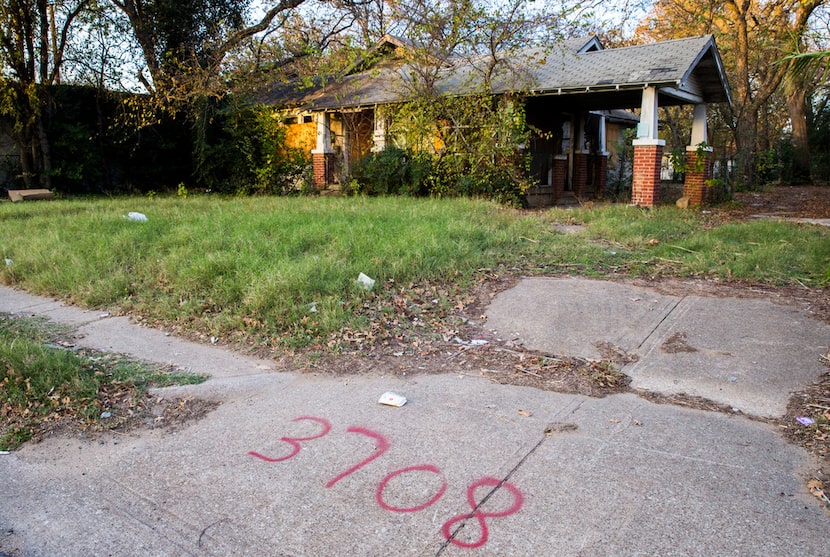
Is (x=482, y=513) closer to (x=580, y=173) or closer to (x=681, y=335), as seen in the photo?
(x=681, y=335)

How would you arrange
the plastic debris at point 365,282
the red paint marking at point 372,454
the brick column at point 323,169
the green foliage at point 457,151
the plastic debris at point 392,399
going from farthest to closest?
the brick column at point 323,169 < the green foliage at point 457,151 < the plastic debris at point 365,282 < the plastic debris at point 392,399 < the red paint marking at point 372,454

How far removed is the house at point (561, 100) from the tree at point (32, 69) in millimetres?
6073

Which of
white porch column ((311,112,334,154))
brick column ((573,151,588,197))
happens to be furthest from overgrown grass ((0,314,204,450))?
brick column ((573,151,588,197))

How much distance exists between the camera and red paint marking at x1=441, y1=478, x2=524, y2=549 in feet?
8.18

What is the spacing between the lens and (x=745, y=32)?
55.7 ft

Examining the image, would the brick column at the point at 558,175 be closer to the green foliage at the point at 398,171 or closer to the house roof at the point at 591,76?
the house roof at the point at 591,76

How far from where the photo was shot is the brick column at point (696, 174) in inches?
543

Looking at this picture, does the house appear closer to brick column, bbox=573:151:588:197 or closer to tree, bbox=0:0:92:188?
brick column, bbox=573:151:588:197

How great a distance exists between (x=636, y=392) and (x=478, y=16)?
10563 millimetres

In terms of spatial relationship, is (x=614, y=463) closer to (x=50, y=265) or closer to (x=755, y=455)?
(x=755, y=455)

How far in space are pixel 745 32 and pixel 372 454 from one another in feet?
61.3

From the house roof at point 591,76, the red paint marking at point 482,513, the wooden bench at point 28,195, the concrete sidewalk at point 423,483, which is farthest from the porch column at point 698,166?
the wooden bench at point 28,195

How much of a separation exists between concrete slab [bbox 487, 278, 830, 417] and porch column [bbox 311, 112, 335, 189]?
12398 millimetres

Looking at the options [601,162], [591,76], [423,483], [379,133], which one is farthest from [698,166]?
[423,483]
